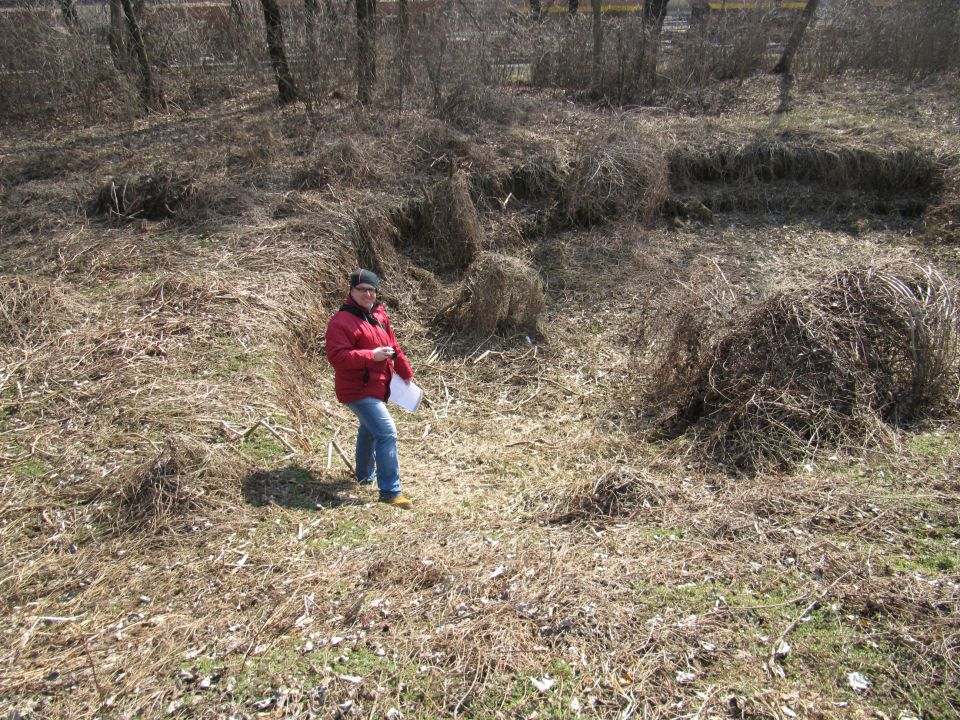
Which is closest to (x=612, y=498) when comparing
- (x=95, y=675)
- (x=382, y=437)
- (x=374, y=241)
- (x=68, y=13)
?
(x=382, y=437)

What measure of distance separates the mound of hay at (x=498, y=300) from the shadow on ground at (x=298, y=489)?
294 centimetres

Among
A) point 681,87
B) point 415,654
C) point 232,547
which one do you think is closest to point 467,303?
point 232,547

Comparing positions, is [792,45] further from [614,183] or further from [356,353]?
[356,353]

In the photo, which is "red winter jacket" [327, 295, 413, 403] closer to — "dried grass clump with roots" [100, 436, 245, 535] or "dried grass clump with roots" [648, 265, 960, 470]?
"dried grass clump with roots" [100, 436, 245, 535]

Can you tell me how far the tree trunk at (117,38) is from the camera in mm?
11117

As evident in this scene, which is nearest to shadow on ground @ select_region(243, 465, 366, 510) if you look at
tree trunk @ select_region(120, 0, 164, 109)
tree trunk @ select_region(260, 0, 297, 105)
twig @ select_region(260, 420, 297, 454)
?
twig @ select_region(260, 420, 297, 454)

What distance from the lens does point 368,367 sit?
455 centimetres

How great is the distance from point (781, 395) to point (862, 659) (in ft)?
7.54

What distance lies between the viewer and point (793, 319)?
509 cm

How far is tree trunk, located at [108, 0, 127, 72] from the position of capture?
36.5 feet

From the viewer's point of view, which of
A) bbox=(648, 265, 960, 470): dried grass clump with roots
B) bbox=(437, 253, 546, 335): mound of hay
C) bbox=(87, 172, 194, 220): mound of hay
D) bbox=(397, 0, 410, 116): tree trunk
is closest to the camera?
bbox=(648, 265, 960, 470): dried grass clump with roots

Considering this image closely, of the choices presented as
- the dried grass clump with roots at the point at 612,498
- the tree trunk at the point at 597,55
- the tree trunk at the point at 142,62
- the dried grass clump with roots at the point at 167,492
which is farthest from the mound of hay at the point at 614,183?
the tree trunk at the point at 142,62

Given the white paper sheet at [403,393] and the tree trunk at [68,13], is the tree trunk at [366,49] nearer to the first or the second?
the tree trunk at [68,13]

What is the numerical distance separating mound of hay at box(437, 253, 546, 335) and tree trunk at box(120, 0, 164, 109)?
23.5ft
